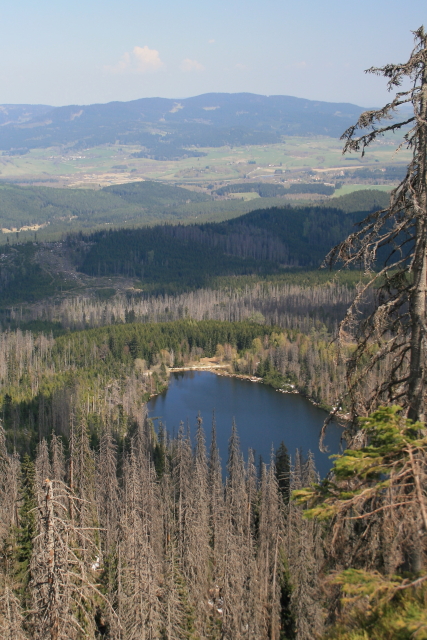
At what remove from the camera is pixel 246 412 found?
84.4 m

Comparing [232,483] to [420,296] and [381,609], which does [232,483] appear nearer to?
[420,296]

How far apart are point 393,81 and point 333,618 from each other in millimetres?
8589

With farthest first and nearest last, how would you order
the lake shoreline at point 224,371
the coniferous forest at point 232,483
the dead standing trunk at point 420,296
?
the lake shoreline at point 224,371 < the dead standing trunk at point 420,296 < the coniferous forest at point 232,483

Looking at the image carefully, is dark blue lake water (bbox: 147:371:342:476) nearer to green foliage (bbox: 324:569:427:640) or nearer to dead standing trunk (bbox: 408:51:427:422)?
dead standing trunk (bbox: 408:51:427:422)

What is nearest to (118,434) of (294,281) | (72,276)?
(294,281)

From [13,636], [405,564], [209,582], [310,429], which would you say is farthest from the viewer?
[310,429]

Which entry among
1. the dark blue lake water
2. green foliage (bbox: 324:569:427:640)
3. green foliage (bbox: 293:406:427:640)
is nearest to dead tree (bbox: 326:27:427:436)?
green foliage (bbox: 293:406:427:640)

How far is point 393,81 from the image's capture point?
33.9ft

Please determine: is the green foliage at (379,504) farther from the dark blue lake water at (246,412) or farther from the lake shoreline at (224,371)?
the lake shoreline at (224,371)

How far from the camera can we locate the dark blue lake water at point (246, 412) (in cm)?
6950

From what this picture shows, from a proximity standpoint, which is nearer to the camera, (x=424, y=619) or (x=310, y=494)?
(x=424, y=619)

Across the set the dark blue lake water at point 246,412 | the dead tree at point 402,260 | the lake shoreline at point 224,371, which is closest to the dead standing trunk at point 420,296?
the dead tree at point 402,260

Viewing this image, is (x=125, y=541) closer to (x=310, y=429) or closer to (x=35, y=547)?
(x=35, y=547)

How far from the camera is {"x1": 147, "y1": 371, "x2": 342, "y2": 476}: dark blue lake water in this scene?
69500 mm
